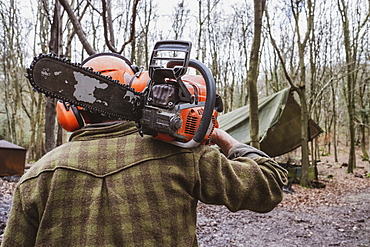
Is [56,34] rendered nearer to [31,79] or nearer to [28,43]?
[31,79]

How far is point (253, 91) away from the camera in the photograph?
5.60 meters

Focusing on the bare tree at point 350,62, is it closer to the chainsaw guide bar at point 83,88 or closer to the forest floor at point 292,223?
the forest floor at point 292,223

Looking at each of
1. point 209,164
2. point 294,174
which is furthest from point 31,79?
point 294,174

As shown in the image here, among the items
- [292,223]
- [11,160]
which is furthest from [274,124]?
[11,160]

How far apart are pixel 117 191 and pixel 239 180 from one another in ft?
1.46

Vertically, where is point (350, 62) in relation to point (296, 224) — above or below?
above

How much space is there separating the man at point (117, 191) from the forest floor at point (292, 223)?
368 cm

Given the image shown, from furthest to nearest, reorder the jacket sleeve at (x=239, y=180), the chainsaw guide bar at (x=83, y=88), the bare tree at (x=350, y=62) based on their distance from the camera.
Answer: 1. the bare tree at (x=350, y=62)
2. the jacket sleeve at (x=239, y=180)
3. the chainsaw guide bar at (x=83, y=88)

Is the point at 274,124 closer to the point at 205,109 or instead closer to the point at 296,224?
the point at 296,224

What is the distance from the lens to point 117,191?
1.05 meters

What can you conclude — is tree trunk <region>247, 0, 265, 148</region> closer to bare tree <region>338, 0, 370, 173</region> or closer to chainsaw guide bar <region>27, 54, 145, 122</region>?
chainsaw guide bar <region>27, 54, 145, 122</region>

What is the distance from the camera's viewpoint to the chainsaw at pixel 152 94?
1.05 meters

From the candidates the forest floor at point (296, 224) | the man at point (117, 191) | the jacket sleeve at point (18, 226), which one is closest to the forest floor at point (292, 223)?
the forest floor at point (296, 224)

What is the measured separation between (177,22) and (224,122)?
8386 millimetres
